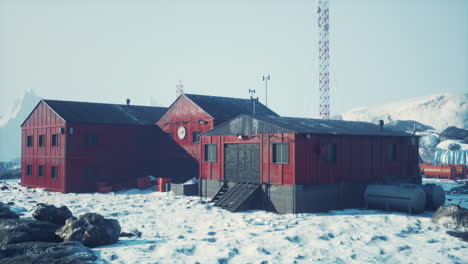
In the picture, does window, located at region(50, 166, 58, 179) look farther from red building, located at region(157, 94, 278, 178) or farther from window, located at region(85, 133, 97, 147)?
red building, located at region(157, 94, 278, 178)

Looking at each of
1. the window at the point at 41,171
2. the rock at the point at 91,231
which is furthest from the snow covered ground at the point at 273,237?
the window at the point at 41,171

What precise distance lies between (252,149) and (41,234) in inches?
532

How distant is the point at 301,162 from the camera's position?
2367cm

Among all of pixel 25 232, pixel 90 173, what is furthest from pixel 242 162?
pixel 90 173

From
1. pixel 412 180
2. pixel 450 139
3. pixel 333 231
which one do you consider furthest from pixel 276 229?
pixel 450 139

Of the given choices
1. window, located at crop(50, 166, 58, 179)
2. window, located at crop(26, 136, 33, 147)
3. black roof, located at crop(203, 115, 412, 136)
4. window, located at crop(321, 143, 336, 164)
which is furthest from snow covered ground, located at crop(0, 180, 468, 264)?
window, located at crop(26, 136, 33, 147)

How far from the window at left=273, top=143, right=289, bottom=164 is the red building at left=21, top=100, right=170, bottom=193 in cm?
1791

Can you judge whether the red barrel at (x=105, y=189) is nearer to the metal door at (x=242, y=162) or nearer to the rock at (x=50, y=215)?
the metal door at (x=242, y=162)

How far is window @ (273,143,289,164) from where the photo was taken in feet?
79.4

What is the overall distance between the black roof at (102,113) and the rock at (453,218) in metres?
27.8

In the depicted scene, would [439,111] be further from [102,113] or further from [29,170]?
[29,170]

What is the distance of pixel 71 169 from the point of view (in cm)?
3631

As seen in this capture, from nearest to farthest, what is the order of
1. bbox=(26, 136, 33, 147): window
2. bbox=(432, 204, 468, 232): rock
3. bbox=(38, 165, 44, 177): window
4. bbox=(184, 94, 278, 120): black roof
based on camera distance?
bbox=(432, 204, 468, 232): rock < bbox=(184, 94, 278, 120): black roof < bbox=(38, 165, 44, 177): window < bbox=(26, 136, 33, 147): window

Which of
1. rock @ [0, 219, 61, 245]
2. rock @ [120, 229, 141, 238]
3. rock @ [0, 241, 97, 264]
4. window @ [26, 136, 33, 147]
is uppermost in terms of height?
window @ [26, 136, 33, 147]
